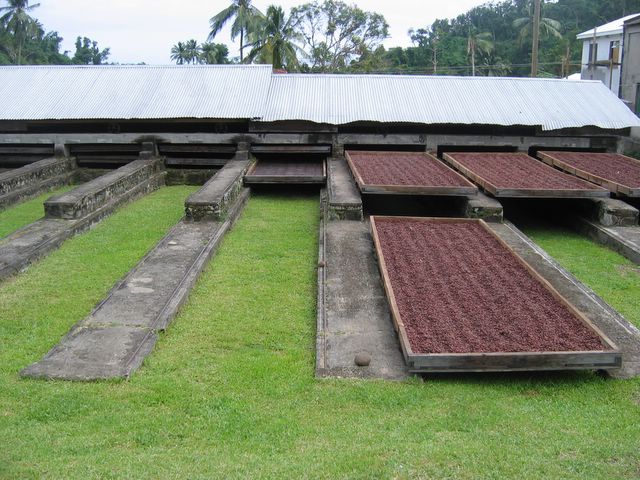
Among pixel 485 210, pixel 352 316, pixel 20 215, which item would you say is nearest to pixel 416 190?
pixel 485 210

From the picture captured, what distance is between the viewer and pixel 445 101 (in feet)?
51.4

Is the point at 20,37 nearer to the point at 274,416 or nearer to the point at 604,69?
the point at 604,69

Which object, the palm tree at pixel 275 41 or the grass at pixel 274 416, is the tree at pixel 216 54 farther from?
the grass at pixel 274 416

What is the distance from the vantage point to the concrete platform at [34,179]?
38.9ft

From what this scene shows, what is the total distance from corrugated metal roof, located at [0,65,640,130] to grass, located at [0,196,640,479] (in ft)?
29.4

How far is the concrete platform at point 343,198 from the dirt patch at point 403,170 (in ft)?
0.99

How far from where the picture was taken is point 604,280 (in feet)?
25.8

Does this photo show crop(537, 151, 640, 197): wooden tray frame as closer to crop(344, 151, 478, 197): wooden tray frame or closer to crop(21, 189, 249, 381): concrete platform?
crop(344, 151, 478, 197): wooden tray frame

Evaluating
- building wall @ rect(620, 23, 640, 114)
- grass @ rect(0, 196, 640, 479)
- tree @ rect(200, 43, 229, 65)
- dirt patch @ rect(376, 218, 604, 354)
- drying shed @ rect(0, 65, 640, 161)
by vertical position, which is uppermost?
tree @ rect(200, 43, 229, 65)

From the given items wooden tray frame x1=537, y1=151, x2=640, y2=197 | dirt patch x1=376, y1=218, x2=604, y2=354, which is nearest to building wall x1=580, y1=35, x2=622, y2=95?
wooden tray frame x1=537, y1=151, x2=640, y2=197

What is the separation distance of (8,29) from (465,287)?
4878 centimetres

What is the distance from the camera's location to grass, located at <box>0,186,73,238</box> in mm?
10227

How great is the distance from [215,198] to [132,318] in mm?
4162

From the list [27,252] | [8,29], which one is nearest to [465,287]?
[27,252]
